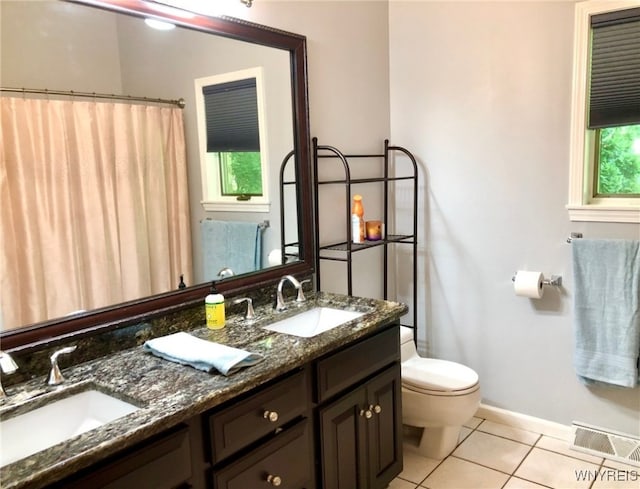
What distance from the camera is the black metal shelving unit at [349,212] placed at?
248 centimetres

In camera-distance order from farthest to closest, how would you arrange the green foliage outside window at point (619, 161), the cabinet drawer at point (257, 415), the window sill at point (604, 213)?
the green foliage outside window at point (619, 161) < the window sill at point (604, 213) < the cabinet drawer at point (257, 415)

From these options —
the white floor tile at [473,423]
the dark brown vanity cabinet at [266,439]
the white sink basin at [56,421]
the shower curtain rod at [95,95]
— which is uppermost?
the shower curtain rod at [95,95]

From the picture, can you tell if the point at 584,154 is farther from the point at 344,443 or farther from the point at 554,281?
the point at 344,443

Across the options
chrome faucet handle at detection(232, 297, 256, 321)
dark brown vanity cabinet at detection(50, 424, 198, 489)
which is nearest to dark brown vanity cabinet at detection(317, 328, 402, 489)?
chrome faucet handle at detection(232, 297, 256, 321)

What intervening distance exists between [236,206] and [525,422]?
6.22 ft

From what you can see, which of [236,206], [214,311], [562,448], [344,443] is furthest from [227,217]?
[562,448]

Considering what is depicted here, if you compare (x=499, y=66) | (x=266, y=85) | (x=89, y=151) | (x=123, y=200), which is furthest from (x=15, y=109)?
(x=499, y=66)

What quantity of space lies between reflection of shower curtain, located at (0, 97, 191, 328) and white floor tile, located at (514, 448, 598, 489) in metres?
1.76

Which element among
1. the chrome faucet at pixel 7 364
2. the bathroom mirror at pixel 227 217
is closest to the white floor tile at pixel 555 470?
the bathroom mirror at pixel 227 217

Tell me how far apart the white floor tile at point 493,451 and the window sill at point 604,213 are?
45.8 inches

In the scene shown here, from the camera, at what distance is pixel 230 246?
7.05 feet

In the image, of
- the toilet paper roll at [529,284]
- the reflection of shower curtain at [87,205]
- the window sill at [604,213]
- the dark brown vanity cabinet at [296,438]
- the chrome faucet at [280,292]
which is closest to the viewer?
the dark brown vanity cabinet at [296,438]

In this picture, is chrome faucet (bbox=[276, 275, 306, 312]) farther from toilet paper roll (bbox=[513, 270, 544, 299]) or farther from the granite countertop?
toilet paper roll (bbox=[513, 270, 544, 299])

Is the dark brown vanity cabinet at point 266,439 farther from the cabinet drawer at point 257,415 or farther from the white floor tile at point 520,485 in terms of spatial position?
the white floor tile at point 520,485
